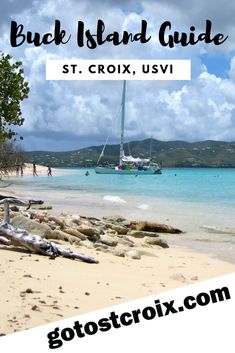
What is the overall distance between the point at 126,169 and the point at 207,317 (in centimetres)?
9573

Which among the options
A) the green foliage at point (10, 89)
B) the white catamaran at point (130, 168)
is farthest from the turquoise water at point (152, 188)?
the white catamaran at point (130, 168)

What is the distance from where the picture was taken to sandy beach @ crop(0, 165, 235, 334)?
5.66 metres

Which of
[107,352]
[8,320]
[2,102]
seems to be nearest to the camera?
[107,352]

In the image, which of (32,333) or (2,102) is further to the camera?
(2,102)

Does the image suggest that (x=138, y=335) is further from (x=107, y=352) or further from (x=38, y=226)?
(x=38, y=226)

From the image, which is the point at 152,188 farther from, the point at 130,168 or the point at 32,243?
the point at 130,168

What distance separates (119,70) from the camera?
984 centimetres

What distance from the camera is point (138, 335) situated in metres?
5.05

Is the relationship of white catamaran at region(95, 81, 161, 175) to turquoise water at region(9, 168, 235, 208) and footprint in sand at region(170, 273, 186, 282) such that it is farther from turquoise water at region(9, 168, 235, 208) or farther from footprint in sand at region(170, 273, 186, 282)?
footprint in sand at region(170, 273, 186, 282)

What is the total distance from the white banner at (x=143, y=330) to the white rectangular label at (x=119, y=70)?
5344mm

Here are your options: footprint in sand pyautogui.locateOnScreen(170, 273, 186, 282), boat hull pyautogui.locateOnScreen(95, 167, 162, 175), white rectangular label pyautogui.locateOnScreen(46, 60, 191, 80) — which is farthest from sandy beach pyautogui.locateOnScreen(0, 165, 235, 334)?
boat hull pyautogui.locateOnScreen(95, 167, 162, 175)

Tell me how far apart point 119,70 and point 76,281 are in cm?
462

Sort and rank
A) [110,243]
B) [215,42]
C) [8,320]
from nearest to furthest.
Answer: [8,320] < [215,42] < [110,243]

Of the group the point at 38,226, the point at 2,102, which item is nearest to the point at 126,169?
the point at 2,102
